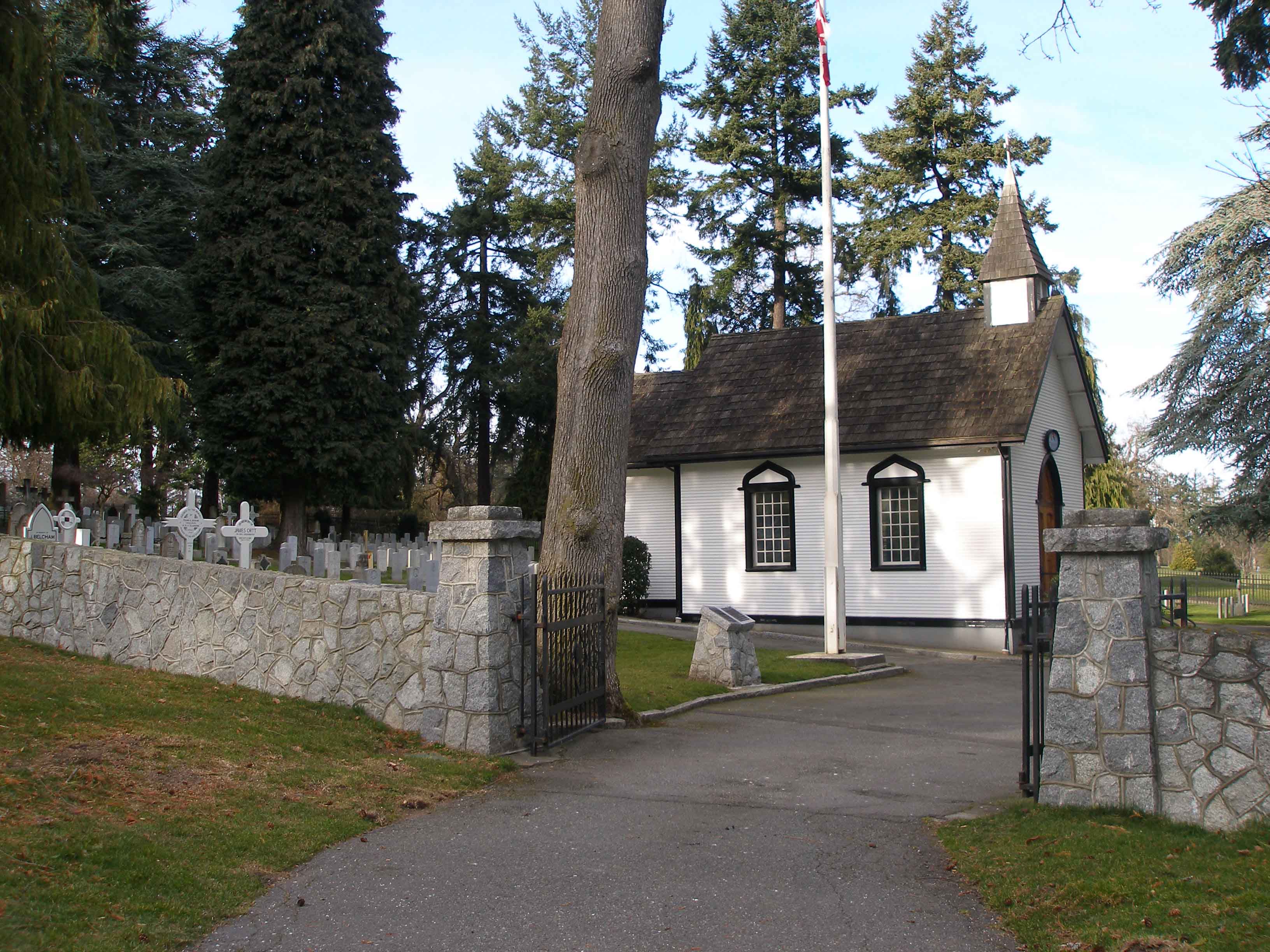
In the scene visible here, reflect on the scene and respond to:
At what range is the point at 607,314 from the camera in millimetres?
11133

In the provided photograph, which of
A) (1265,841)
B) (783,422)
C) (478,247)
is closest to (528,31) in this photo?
(478,247)

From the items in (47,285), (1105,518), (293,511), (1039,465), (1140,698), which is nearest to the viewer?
(1140,698)

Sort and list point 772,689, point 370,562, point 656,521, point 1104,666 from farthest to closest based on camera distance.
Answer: point 370,562
point 656,521
point 772,689
point 1104,666

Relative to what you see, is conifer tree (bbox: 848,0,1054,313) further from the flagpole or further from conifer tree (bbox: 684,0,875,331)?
the flagpole

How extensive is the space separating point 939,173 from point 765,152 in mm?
6613

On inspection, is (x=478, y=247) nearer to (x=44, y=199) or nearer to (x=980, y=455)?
(x=980, y=455)

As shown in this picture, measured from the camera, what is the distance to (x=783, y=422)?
79.4 ft

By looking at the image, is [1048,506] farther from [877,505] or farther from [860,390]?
[860,390]

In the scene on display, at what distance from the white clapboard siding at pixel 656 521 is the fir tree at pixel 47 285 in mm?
12137

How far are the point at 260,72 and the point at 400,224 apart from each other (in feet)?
18.4

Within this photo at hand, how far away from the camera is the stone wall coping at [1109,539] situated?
6.81 m

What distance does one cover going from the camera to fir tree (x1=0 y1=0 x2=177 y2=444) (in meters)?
11.9

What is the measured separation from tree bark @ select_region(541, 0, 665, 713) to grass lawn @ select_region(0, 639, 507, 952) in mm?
2779

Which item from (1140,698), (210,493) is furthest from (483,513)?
(210,493)
